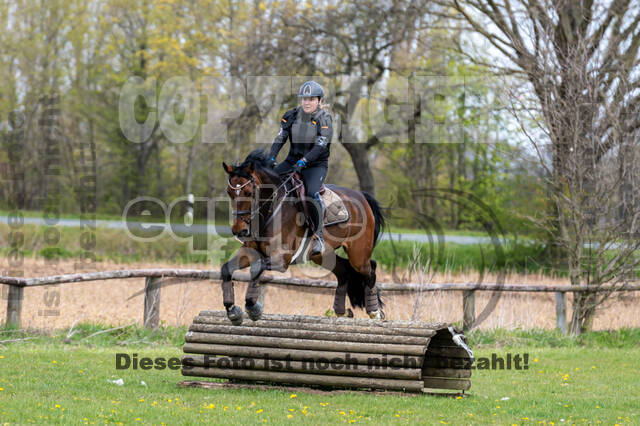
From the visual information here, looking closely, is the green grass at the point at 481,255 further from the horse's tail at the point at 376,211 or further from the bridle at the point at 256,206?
the bridle at the point at 256,206

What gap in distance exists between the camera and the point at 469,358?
680 cm

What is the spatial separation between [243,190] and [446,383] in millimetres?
3000

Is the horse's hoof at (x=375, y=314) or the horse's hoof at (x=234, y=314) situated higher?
the horse's hoof at (x=234, y=314)

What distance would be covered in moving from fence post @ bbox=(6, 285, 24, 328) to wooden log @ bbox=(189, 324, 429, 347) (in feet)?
13.1

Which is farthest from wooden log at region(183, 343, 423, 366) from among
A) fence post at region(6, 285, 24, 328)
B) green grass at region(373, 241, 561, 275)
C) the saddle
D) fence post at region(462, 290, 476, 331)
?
green grass at region(373, 241, 561, 275)

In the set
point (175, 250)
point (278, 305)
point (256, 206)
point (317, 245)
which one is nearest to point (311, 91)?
point (256, 206)

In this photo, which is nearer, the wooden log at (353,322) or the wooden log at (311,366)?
the wooden log at (311,366)

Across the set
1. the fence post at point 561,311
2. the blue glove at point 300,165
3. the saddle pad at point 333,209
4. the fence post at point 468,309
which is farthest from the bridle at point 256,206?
the fence post at point 561,311

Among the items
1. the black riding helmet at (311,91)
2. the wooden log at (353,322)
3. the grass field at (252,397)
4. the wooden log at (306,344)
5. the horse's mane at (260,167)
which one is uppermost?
the black riding helmet at (311,91)

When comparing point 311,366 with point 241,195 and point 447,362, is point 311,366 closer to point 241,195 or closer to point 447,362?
point 447,362

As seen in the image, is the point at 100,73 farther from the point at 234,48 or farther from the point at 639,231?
the point at 639,231

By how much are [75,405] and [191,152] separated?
2337 centimetres

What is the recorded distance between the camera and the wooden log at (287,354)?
21.6ft

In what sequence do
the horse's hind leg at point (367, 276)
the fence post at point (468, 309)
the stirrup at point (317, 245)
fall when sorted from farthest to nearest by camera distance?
the fence post at point (468, 309) → the horse's hind leg at point (367, 276) → the stirrup at point (317, 245)
